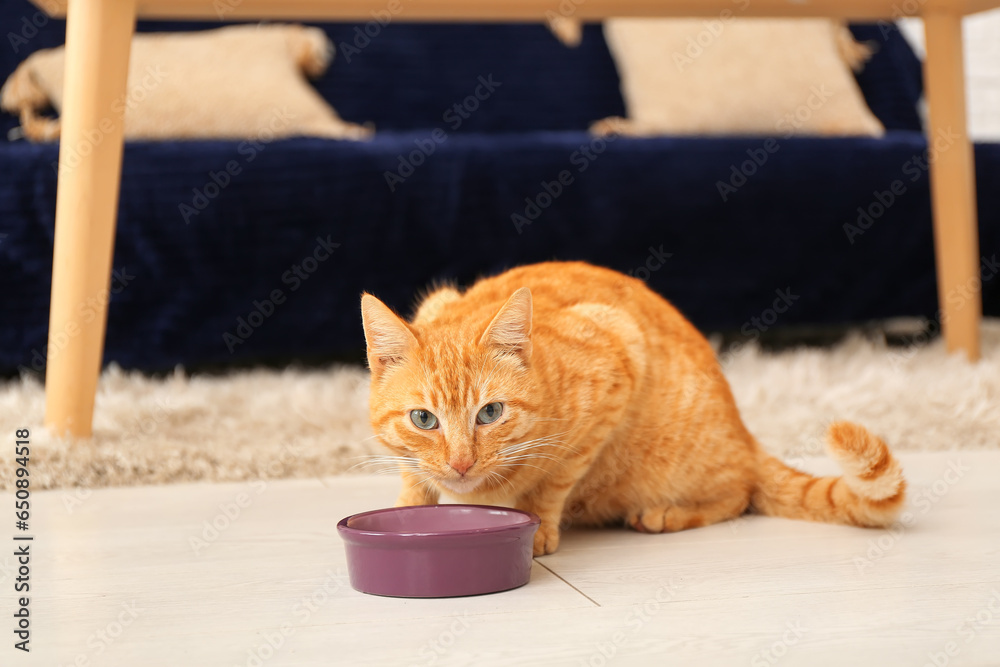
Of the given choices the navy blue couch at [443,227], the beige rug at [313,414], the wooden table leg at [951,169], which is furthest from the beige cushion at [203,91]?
the wooden table leg at [951,169]

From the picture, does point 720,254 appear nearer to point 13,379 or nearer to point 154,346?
point 154,346

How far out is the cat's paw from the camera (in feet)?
3.81

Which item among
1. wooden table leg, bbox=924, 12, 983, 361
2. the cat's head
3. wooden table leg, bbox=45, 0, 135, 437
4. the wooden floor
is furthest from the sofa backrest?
the cat's head

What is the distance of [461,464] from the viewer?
107 cm

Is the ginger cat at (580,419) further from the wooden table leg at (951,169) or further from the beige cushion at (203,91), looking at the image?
the beige cushion at (203,91)

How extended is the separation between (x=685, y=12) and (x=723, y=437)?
39.6 inches

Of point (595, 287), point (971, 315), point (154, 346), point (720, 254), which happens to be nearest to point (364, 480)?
point (595, 287)

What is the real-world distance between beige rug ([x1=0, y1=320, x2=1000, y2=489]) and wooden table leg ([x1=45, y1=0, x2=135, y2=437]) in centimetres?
10

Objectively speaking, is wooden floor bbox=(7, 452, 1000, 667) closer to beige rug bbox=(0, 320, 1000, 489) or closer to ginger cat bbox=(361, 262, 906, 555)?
ginger cat bbox=(361, 262, 906, 555)

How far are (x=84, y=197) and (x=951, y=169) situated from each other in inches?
72.4

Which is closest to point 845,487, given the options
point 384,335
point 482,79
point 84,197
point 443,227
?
point 384,335

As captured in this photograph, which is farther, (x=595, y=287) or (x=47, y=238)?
(x=47, y=238)

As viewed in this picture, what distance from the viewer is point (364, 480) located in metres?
1.60

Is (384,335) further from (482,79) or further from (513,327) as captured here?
(482,79)
